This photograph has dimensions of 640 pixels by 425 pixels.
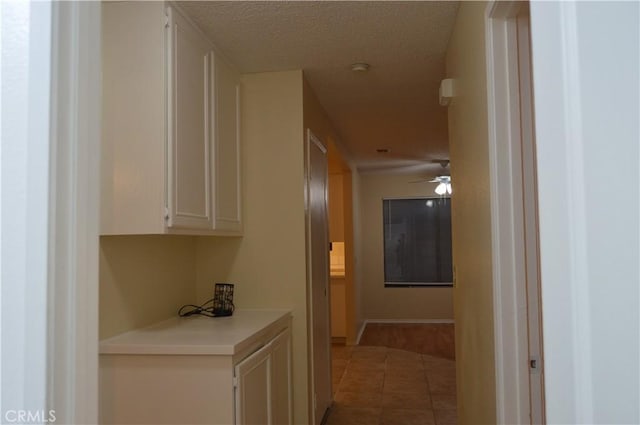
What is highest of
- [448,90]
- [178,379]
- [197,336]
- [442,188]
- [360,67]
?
[360,67]

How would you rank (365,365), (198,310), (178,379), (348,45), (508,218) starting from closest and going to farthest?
1. (508,218)
2. (178,379)
3. (348,45)
4. (198,310)
5. (365,365)

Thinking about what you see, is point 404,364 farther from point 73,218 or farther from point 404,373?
point 73,218

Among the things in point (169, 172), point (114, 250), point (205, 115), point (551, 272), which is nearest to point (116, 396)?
point (114, 250)

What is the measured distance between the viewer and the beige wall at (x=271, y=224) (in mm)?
3076

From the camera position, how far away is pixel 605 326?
47 centimetres

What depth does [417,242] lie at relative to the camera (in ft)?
26.7

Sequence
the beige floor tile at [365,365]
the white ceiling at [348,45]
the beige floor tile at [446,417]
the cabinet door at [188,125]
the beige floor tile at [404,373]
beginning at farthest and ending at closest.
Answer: the beige floor tile at [365,365] → the beige floor tile at [404,373] → the beige floor tile at [446,417] → the white ceiling at [348,45] → the cabinet door at [188,125]

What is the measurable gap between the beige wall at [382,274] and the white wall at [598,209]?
757 cm

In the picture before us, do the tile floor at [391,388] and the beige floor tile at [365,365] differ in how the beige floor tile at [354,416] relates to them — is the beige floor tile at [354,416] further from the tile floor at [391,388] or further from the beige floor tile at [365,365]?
the beige floor tile at [365,365]

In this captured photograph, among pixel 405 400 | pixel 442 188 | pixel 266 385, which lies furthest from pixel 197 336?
pixel 442 188

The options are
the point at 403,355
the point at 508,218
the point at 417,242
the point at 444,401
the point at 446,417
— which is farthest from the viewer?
the point at 417,242

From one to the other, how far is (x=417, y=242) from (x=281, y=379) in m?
5.61

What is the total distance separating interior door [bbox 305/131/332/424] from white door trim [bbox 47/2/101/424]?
2557 mm

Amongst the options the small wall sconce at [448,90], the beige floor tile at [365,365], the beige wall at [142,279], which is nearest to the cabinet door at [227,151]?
the beige wall at [142,279]
